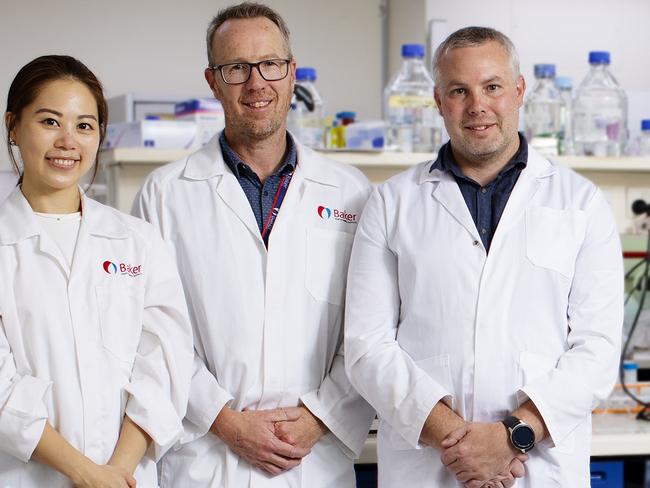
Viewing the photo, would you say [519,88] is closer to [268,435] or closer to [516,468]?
[516,468]

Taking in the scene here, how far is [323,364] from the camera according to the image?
5.80 ft

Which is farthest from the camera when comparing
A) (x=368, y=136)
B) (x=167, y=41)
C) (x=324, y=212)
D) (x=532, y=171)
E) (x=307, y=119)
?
(x=167, y=41)

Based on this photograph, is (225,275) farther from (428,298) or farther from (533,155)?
(533,155)

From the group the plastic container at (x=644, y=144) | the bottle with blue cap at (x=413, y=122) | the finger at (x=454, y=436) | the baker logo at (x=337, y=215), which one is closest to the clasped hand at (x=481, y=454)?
the finger at (x=454, y=436)

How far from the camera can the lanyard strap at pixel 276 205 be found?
5.76ft

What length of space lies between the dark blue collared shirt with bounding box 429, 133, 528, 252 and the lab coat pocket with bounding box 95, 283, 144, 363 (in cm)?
60

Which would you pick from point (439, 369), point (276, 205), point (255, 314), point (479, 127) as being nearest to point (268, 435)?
point (255, 314)

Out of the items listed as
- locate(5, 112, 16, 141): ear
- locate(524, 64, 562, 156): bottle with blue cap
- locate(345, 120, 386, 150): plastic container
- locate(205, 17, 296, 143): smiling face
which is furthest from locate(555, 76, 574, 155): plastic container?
locate(5, 112, 16, 141): ear

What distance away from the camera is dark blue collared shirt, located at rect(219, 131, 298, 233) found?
1773mm

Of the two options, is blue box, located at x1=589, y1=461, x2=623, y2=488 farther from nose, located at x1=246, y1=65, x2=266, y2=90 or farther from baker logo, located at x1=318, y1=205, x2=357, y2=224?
nose, located at x1=246, y1=65, x2=266, y2=90

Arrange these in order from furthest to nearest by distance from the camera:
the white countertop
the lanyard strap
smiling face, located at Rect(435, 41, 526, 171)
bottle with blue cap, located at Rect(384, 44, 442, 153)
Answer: bottle with blue cap, located at Rect(384, 44, 442, 153)
the white countertop
the lanyard strap
smiling face, located at Rect(435, 41, 526, 171)

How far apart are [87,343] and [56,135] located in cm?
34

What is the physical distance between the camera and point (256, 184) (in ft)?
5.87

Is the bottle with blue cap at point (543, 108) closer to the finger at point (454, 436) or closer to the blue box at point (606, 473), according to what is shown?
the blue box at point (606, 473)
